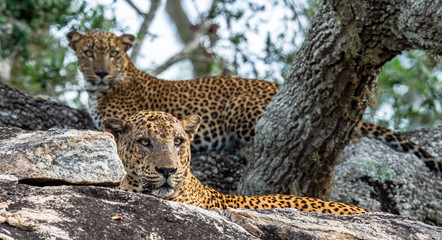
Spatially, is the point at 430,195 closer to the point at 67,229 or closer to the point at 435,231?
the point at 435,231

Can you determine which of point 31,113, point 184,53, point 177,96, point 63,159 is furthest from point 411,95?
point 63,159

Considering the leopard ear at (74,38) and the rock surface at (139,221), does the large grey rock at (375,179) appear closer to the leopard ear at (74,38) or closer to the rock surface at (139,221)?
the leopard ear at (74,38)

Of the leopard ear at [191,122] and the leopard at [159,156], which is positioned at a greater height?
the leopard ear at [191,122]

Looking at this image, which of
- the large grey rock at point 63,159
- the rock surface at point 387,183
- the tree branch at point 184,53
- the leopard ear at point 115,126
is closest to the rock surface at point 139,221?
the large grey rock at point 63,159

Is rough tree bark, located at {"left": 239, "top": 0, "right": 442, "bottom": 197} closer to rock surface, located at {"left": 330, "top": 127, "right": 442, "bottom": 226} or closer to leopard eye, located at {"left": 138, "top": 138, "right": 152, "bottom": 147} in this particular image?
rock surface, located at {"left": 330, "top": 127, "right": 442, "bottom": 226}

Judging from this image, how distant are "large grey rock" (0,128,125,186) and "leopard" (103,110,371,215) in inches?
23.7

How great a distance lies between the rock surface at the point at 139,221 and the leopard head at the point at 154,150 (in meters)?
1.02

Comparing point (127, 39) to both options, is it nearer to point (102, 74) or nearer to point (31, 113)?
point (102, 74)

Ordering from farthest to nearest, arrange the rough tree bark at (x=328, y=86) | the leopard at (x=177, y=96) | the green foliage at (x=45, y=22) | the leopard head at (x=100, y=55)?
1. the green foliage at (x=45, y=22)
2. the leopard head at (x=100, y=55)
3. the leopard at (x=177, y=96)
4. the rough tree bark at (x=328, y=86)

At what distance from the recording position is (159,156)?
6.23 metres

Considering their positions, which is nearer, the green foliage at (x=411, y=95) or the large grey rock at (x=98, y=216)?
the large grey rock at (x=98, y=216)

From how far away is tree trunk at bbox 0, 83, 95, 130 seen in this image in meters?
10.0

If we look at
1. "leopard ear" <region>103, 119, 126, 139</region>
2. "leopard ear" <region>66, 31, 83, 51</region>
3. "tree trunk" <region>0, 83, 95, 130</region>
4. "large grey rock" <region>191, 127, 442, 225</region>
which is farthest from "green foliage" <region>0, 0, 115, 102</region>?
"leopard ear" <region>103, 119, 126, 139</region>

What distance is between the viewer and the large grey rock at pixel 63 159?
207 inches
